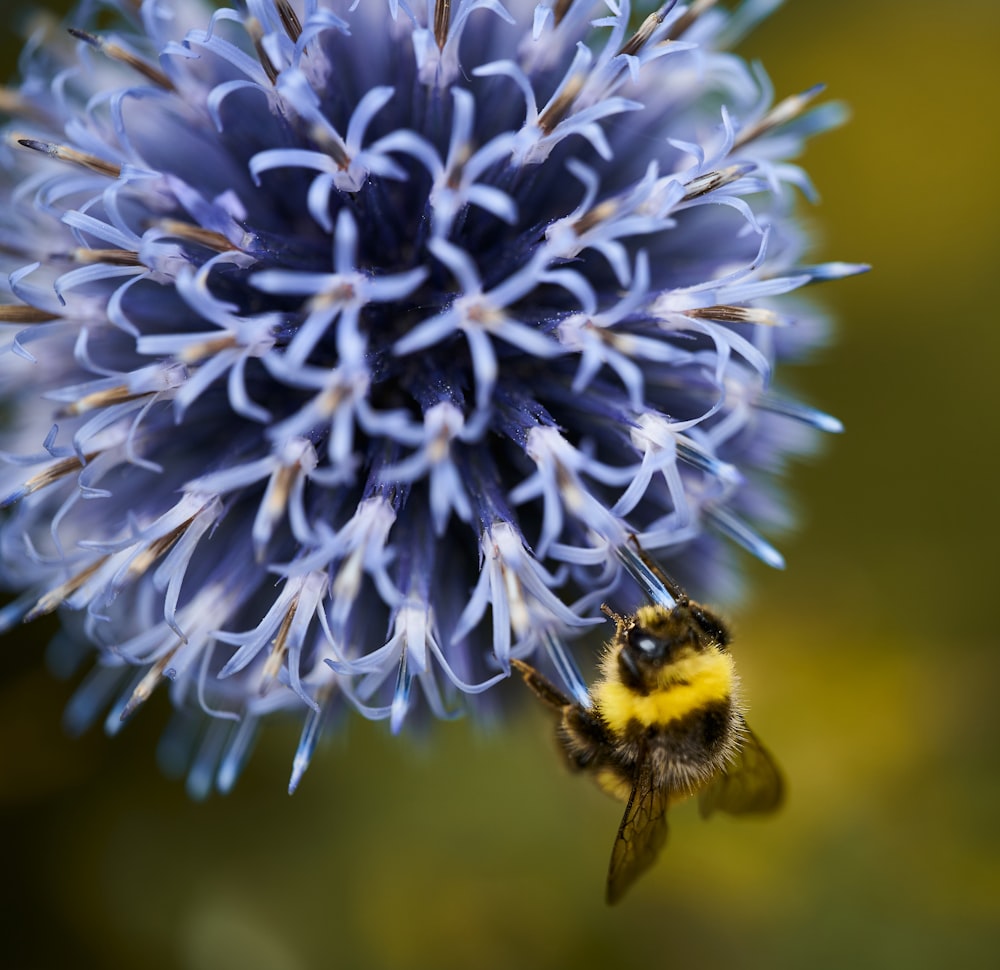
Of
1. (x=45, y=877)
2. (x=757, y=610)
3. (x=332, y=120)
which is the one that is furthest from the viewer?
(x=757, y=610)

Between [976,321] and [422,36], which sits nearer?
[422,36]

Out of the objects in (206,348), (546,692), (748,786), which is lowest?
(748,786)

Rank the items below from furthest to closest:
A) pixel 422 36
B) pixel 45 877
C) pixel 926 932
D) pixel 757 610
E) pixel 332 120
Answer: pixel 757 610 < pixel 45 877 < pixel 926 932 < pixel 332 120 < pixel 422 36

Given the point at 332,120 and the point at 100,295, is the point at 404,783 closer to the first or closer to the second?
the point at 100,295

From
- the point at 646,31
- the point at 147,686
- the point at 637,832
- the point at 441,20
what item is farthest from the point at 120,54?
the point at 637,832

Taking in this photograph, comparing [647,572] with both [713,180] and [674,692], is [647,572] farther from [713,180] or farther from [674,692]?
[713,180]

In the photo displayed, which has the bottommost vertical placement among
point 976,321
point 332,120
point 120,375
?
point 976,321

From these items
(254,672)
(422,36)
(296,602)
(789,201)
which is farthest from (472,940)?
(422,36)
